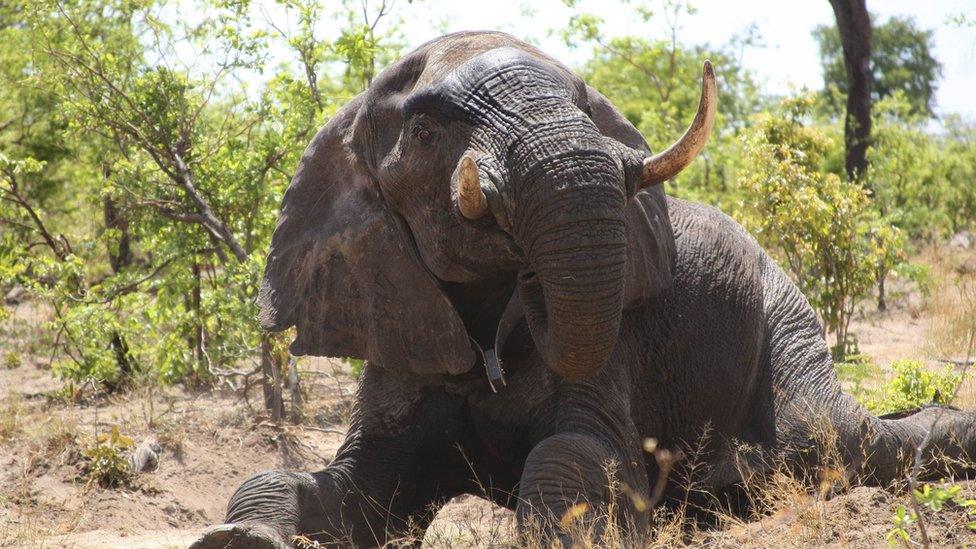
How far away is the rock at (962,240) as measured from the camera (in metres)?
15.9

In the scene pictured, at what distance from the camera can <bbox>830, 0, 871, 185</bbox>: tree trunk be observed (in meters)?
14.3

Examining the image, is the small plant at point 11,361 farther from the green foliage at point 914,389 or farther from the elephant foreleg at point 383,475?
the green foliage at point 914,389

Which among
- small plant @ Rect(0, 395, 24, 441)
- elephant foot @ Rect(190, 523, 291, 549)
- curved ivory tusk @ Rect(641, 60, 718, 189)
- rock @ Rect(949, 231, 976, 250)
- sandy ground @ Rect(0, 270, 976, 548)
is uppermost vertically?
curved ivory tusk @ Rect(641, 60, 718, 189)

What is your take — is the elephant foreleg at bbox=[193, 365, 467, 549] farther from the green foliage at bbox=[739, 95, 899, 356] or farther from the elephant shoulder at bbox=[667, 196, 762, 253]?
the green foliage at bbox=[739, 95, 899, 356]

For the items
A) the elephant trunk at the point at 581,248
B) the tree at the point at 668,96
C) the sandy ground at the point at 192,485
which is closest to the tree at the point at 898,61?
the tree at the point at 668,96

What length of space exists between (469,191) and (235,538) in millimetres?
1334

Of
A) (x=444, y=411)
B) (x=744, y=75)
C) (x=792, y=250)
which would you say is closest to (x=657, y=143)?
(x=792, y=250)

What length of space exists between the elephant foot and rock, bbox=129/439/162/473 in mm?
2959

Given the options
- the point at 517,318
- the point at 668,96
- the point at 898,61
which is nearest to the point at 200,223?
the point at 517,318

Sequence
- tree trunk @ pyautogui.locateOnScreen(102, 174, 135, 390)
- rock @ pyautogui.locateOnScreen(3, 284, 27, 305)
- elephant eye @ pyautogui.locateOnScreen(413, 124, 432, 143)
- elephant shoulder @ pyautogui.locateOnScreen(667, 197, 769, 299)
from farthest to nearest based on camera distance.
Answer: rock @ pyautogui.locateOnScreen(3, 284, 27, 305)
tree trunk @ pyautogui.locateOnScreen(102, 174, 135, 390)
elephant shoulder @ pyautogui.locateOnScreen(667, 197, 769, 299)
elephant eye @ pyautogui.locateOnScreen(413, 124, 432, 143)

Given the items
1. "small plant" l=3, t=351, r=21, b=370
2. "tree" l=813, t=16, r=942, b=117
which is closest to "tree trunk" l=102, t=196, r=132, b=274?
"small plant" l=3, t=351, r=21, b=370

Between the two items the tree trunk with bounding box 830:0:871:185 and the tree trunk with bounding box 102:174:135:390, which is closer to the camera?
the tree trunk with bounding box 102:174:135:390

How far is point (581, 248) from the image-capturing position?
401cm

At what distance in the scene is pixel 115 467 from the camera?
693 centimetres
